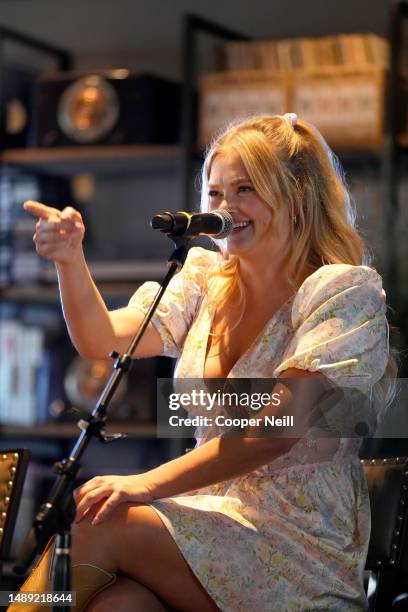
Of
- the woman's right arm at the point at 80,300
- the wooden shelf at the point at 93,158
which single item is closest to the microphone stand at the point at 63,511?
A: the woman's right arm at the point at 80,300

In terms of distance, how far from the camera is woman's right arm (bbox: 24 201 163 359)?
161cm

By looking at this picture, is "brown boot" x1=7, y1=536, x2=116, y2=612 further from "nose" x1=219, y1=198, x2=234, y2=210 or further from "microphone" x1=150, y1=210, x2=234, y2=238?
"nose" x1=219, y1=198, x2=234, y2=210

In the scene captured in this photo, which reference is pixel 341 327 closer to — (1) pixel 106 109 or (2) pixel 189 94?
(2) pixel 189 94

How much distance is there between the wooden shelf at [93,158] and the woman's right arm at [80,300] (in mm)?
2011

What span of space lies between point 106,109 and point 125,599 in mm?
2643

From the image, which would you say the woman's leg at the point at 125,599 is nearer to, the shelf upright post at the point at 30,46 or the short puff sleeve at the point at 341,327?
the short puff sleeve at the point at 341,327

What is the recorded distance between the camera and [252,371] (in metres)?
1.82

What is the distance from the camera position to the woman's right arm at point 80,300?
161 centimetres

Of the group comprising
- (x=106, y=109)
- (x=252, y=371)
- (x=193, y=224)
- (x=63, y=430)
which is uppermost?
(x=106, y=109)

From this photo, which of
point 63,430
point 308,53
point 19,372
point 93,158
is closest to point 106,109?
point 93,158

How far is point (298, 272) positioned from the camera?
1.88 metres

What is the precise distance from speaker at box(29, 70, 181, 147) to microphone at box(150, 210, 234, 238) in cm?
230

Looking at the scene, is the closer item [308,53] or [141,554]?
[141,554]

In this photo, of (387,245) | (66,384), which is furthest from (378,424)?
(66,384)
